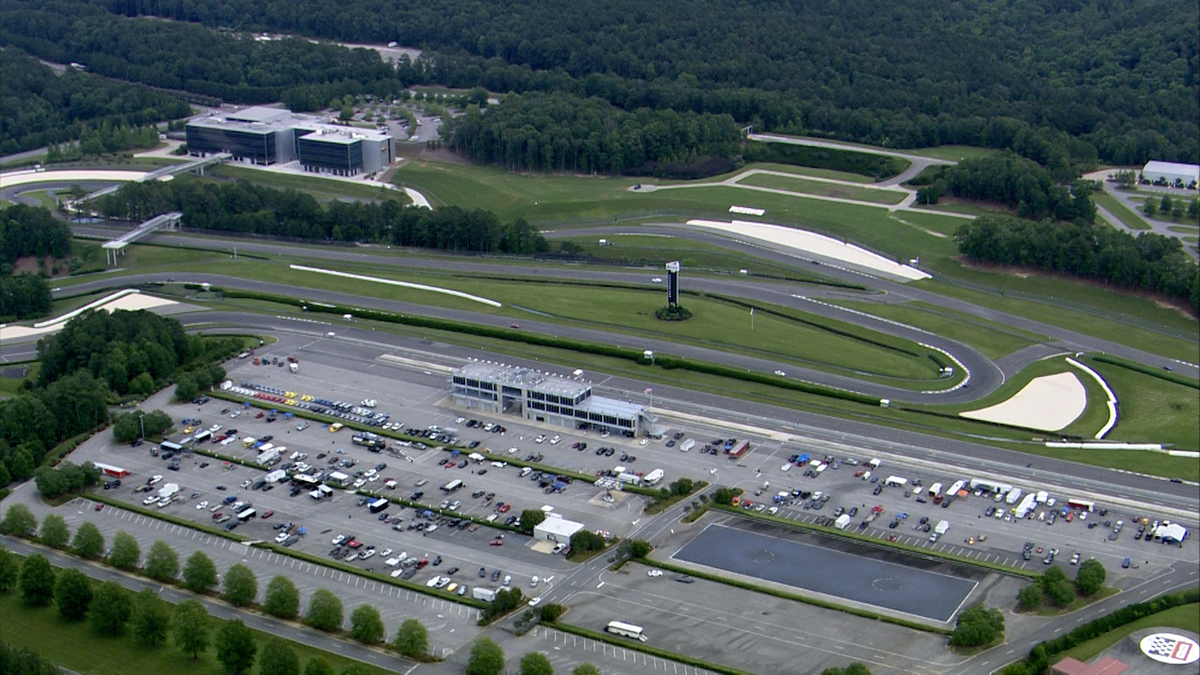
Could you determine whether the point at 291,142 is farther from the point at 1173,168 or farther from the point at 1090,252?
the point at 1173,168

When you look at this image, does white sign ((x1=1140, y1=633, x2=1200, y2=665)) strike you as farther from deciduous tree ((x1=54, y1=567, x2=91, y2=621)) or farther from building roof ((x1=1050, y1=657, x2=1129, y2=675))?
deciduous tree ((x1=54, y1=567, x2=91, y2=621))

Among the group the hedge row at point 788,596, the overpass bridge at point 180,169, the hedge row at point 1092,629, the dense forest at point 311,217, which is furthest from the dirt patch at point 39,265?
the hedge row at point 1092,629

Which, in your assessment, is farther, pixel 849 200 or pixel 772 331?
pixel 849 200

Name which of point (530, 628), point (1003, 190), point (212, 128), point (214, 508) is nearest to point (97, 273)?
point (212, 128)

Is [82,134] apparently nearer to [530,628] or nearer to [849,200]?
[849,200]

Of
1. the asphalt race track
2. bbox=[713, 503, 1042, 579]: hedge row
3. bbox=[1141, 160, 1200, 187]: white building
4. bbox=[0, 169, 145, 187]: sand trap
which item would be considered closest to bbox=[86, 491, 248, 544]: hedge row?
the asphalt race track

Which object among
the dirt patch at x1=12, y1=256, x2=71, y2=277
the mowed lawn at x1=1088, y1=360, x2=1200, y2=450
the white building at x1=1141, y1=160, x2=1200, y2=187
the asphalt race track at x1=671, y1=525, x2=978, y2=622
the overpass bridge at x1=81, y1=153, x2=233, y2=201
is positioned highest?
the white building at x1=1141, y1=160, x2=1200, y2=187

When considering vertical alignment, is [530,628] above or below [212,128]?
below
